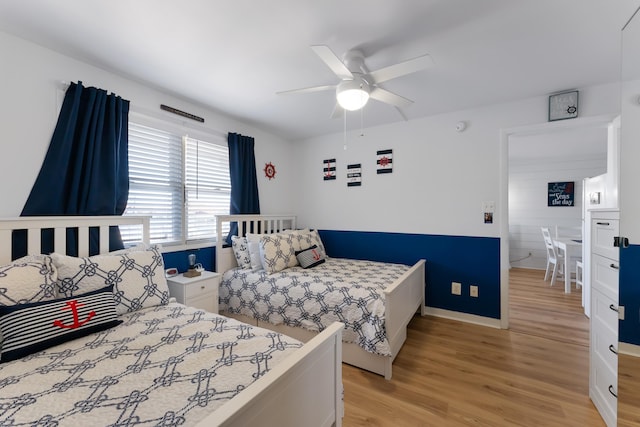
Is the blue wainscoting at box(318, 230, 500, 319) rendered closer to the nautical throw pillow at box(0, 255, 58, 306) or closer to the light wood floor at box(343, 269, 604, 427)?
the light wood floor at box(343, 269, 604, 427)

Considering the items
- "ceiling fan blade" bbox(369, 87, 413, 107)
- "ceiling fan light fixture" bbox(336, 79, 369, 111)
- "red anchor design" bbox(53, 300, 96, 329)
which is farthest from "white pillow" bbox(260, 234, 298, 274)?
"ceiling fan blade" bbox(369, 87, 413, 107)

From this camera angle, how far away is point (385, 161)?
356 cm

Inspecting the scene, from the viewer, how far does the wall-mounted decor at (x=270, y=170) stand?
386cm

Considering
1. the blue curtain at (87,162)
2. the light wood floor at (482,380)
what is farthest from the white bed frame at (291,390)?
the light wood floor at (482,380)

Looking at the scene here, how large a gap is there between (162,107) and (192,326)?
6.94 feet

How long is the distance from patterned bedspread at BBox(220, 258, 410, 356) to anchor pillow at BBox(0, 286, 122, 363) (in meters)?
1.26

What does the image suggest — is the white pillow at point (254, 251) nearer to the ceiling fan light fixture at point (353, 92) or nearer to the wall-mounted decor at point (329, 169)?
the wall-mounted decor at point (329, 169)

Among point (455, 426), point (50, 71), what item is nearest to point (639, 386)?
point (455, 426)

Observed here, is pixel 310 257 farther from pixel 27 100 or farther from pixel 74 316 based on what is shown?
pixel 27 100

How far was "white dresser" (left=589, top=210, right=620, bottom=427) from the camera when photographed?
155cm

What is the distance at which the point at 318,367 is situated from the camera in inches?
47.8

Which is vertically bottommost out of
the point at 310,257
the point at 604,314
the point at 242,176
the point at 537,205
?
the point at 604,314

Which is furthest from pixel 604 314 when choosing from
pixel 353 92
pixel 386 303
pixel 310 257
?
pixel 310 257

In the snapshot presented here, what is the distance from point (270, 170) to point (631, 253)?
3506mm
